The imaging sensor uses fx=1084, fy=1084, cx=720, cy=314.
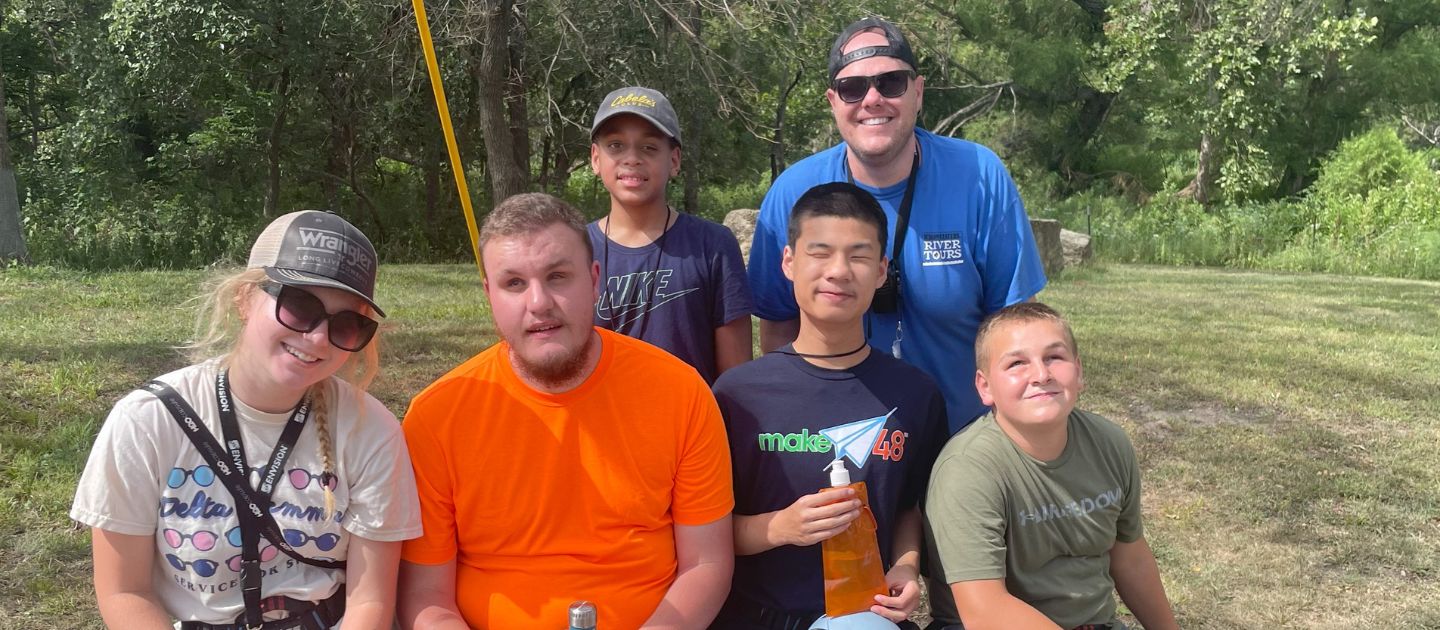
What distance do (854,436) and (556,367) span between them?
82 cm

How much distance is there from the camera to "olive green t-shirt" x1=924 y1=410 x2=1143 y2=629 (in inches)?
109

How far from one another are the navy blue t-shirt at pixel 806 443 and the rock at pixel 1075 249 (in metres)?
16.0

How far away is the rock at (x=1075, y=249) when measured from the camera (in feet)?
59.9

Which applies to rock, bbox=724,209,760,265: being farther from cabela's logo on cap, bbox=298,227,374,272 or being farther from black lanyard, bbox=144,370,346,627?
black lanyard, bbox=144,370,346,627

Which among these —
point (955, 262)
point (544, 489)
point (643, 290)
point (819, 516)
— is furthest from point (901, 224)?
point (544, 489)

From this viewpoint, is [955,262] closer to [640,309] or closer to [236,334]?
[640,309]

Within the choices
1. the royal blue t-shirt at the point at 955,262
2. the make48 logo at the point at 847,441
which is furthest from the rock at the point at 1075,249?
the make48 logo at the point at 847,441

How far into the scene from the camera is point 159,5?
548 inches

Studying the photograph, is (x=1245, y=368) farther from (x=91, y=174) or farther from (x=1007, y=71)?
(x=1007, y=71)

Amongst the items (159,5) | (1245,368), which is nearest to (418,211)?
(159,5)

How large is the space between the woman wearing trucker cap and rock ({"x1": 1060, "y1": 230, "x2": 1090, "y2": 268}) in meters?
16.9

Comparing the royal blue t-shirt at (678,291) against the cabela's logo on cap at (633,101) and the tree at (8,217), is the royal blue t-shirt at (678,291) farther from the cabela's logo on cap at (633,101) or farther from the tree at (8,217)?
the tree at (8,217)

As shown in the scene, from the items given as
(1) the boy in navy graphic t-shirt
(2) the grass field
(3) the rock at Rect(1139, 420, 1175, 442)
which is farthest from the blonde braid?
(3) the rock at Rect(1139, 420, 1175, 442)

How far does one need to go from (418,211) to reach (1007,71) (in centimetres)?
1682
